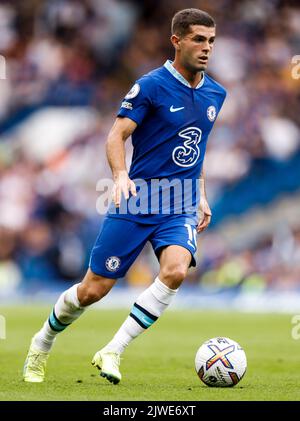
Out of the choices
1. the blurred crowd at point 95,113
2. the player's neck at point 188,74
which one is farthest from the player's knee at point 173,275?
the blurred crowd at point 95,113

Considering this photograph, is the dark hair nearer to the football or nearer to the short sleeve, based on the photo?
the short sleeve

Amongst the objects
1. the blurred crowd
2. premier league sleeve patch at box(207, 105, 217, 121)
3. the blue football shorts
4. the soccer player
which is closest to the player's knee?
the soccer player

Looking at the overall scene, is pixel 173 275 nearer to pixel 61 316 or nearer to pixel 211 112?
pixel 61 316

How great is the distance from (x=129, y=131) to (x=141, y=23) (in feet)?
55.3

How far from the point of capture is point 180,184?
7.52 metres

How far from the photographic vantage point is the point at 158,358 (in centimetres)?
996

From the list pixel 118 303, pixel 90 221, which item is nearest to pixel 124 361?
pixel 118 303

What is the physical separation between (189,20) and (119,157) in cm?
124

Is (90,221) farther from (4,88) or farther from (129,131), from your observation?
(129,131)

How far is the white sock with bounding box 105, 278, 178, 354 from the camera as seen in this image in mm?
7180

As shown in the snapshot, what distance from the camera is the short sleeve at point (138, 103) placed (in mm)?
7270

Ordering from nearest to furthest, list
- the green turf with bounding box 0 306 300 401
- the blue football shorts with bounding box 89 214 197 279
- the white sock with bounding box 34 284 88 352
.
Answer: the green turf with bounding box 0 306 300 401
the blue football shorts with bounding box 89 214 197 279
the white sock with bounding box 34 284 88 352

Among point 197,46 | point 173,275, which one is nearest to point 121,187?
point 173,275

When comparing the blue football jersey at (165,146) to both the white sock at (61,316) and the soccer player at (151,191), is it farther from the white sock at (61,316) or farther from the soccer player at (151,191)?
the white sock at (61,316)
